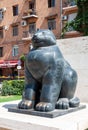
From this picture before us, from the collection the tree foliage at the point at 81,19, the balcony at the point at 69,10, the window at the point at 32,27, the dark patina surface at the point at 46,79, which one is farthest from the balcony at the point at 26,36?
the dark patina surface at the point at 46,79

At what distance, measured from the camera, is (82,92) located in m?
5.33

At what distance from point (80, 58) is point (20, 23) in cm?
2465

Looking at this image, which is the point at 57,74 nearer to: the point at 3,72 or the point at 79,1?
the point at 79,1

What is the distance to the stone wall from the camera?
5254 millimetres

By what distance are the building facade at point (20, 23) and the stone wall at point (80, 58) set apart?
20.4 metres

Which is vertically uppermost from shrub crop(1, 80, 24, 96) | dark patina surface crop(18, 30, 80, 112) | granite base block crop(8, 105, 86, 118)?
dark patina surface crop(18, 30, 80, 112)

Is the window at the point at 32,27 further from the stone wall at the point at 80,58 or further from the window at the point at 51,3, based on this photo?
the stone wall at the point at 80,58

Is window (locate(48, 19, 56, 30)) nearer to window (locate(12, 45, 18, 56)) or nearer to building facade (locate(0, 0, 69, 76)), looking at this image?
building facade (locate(0, 0, 69, 76))

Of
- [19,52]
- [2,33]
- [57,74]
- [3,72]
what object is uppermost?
[57,74]

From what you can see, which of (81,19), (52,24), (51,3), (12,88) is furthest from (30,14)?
(12,88)

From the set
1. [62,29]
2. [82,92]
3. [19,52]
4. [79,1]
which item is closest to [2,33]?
[19,52]

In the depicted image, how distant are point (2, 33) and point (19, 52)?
3.64 m

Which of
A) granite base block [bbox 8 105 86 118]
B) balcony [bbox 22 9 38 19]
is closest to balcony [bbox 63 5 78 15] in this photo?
balcony [bbox 22 9 38 19]

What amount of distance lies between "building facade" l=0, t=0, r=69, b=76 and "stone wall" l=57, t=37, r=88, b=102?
2042 cm
